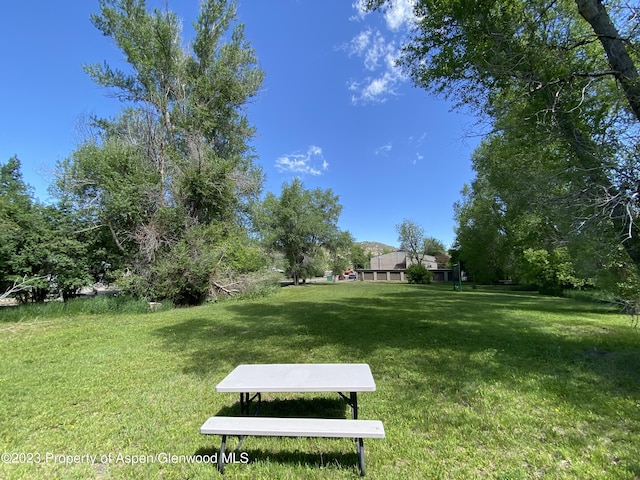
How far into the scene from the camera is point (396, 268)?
6044 centimetres

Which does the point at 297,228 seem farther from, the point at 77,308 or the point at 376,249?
the point at 376,249

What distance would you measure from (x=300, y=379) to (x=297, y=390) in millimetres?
344

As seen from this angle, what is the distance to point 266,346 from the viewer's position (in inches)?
→ 237

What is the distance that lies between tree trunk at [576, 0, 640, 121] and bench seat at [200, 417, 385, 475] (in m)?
5.05

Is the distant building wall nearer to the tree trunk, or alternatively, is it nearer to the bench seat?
the tree trunk

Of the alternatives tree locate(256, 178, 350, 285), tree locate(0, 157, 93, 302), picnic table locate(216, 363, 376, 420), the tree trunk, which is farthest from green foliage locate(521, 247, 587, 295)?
tree locate(0, 157, 93, 302)

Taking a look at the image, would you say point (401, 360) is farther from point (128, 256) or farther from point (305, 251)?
point (305, 251)

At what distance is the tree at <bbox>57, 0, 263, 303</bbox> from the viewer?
1277 centimetres

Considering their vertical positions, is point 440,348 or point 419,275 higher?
point 419,275

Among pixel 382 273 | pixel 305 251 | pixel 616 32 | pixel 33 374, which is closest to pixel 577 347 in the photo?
pixel 616 32

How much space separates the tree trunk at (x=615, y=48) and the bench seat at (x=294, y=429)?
505cm

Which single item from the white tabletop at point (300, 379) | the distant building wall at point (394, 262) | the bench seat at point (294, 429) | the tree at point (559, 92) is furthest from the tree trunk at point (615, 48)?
the distant building wall at point (394, 262)

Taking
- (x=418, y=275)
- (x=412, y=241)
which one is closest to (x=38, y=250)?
(x=418, y=275)

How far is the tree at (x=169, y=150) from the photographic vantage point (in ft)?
41.9
